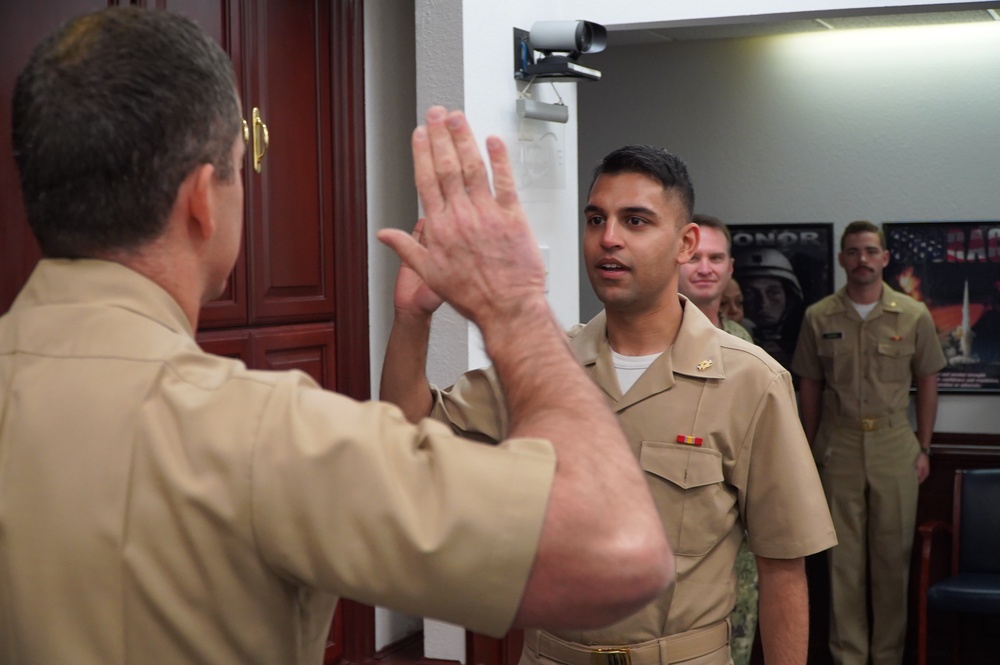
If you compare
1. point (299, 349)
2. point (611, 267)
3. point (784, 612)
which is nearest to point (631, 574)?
point (784, 612)

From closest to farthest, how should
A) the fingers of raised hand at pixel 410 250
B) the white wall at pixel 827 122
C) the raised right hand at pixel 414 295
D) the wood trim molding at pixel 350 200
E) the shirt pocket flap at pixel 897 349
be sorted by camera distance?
1. the fingers of raised hand at pixel 410 250
2. the raised right hand at pixel 414 295
3. the wood trim molding at pixel 350 200
4. the shirt pocket flap at pixel 897 349
5. the white wall at pixel 827 122

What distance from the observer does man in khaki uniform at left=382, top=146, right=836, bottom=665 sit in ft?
6.87

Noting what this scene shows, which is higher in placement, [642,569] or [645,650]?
[642,569]

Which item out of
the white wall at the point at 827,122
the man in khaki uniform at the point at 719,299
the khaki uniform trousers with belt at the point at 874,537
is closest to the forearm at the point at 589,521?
the man in khaki uniform at the point at 719,299

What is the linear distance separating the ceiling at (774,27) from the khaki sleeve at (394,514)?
14.7 feet

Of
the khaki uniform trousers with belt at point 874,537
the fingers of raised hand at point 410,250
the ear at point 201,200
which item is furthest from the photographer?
the khaki uniform trousers with belt at point 874,537

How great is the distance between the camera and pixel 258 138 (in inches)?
115

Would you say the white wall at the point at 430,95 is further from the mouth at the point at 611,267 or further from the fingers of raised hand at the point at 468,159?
the fingers of raised hand at the point at 468,159

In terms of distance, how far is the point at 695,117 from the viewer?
6.03m

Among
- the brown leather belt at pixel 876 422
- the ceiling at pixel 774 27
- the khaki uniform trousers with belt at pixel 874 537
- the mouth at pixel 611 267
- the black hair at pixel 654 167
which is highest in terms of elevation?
the ceiling at pixel 774 27

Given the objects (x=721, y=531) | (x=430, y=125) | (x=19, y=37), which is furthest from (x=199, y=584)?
(x=19, y=37)

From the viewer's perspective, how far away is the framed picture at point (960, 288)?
5625 millimetres

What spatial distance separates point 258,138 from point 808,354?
12.0ft

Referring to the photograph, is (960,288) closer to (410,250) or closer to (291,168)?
(291,168)
